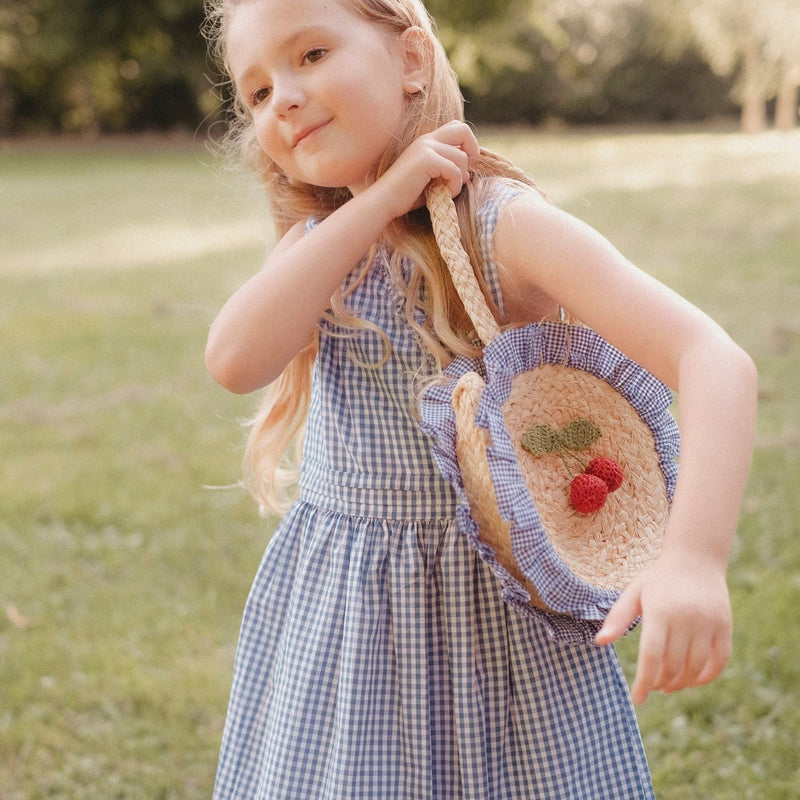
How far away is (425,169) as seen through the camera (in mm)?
1372

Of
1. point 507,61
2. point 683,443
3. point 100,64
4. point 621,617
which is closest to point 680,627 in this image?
point 621,617

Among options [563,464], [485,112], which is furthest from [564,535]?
[485,112]

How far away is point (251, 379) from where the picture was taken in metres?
1.44

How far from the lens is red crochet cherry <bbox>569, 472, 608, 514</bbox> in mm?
1252

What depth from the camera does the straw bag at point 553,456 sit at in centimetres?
119

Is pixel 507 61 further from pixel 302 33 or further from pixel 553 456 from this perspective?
pixel 553 456

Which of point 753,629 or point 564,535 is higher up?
point 564,535

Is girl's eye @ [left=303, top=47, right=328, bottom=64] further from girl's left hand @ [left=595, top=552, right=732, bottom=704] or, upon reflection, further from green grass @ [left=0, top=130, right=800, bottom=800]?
girl's left hand @ [left=595, top=552, right=732, bottom=704]

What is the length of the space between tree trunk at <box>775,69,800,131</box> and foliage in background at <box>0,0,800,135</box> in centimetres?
2

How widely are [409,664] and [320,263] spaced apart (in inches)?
23.7

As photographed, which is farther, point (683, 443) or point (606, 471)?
point (606, 471)

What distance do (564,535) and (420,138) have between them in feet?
1.94

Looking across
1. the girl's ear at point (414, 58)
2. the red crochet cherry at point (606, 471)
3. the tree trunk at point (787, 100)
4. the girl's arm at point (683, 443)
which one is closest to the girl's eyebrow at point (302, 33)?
the girl's ear at point (414, 58)

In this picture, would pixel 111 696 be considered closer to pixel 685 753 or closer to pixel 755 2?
pixel 685 753
